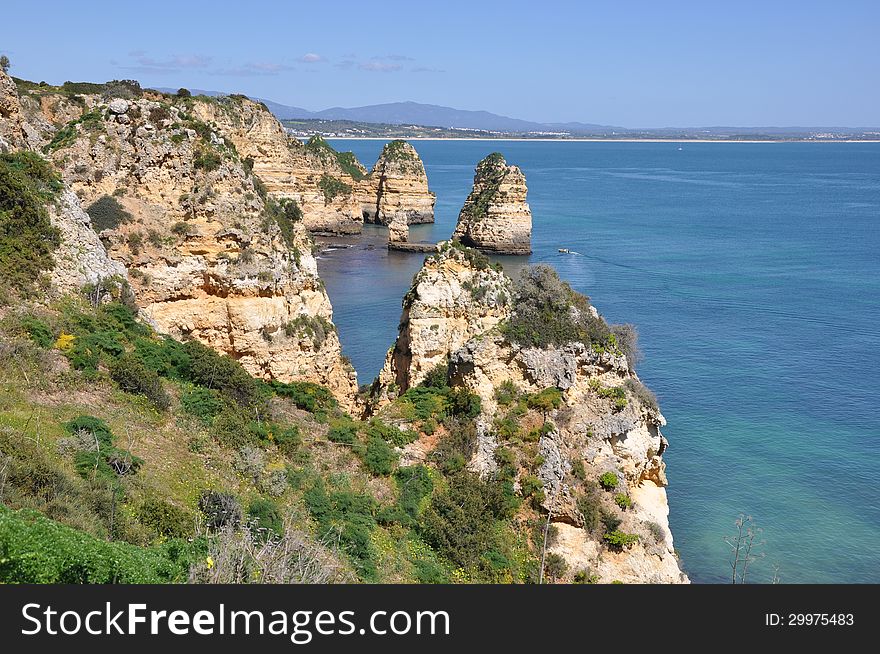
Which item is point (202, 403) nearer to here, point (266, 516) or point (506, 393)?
point (266, 516)

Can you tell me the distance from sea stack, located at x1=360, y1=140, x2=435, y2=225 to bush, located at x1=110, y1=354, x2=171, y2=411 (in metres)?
84.5

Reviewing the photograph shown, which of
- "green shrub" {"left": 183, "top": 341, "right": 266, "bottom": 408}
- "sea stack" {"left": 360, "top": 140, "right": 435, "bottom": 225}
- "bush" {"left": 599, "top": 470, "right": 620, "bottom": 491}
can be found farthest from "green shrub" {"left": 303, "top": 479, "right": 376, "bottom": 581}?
"sea stack" {"left": 360, "top": 140, "right": 435, "bottom": 225}

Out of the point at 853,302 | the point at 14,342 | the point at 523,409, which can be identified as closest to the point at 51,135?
the point at 14,342

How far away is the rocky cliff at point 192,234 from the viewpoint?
2412cm

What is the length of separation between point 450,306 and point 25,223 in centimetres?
1360

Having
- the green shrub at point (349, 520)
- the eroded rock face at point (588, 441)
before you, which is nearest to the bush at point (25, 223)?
the green shrub at point (349, 520)

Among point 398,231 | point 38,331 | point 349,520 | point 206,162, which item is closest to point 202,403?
point 38,331

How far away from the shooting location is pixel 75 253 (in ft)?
71.0

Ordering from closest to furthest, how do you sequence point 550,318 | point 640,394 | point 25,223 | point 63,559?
point 63,559 < point 25,223 < point 640,394 < point 550,318

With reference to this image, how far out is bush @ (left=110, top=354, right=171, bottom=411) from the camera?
61.8 feet

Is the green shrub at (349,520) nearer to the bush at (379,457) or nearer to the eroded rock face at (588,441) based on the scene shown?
the bush at (379,457)

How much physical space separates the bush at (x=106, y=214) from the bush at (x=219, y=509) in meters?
11.7

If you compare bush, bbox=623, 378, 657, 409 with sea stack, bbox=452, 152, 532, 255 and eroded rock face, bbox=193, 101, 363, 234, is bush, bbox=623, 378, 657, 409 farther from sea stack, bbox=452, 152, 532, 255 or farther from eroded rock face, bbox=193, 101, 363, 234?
sea stack, bbox=452, 152, 532, 255

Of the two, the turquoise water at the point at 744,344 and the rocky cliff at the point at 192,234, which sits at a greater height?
the rocky cliff at the point at 192,234
